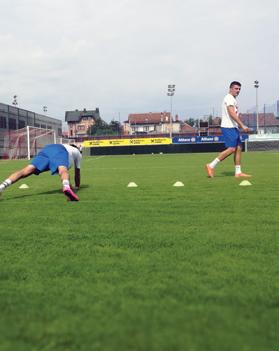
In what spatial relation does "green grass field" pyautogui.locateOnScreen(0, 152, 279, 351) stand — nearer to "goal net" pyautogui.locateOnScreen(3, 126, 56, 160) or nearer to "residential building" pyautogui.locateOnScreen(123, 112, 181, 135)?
"goal net" pyautogui.locateOnScreen(3, 126, 56, 160)

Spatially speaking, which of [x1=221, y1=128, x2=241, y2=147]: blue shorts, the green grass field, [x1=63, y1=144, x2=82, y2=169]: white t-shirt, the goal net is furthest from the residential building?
the green grass field

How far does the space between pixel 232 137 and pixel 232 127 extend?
0.25 m

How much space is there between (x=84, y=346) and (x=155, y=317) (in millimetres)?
405

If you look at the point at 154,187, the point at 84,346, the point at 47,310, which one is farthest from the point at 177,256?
the point at 154,187

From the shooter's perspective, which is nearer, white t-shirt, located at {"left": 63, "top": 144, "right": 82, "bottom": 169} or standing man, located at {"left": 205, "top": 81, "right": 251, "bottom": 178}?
white t-shirt, located at {"left": 63, "top": 144, "right": 82, "bottom": 169}

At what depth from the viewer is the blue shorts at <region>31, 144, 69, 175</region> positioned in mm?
6488

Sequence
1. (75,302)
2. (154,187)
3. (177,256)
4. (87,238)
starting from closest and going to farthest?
(75,302) → (177,256) → (87,238) → (154,187)

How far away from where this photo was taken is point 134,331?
182cm

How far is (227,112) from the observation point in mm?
9344

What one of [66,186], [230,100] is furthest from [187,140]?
[66,186]

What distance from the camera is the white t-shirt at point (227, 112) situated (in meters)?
9.29

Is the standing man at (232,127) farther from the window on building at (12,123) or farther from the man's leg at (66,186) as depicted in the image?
the window on building at (12,123)

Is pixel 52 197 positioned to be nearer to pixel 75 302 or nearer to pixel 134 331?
pixel 75 302

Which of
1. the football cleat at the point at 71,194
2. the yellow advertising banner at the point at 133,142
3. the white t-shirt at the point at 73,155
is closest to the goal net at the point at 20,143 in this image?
the yellow advertising banner at the point at 133,142
